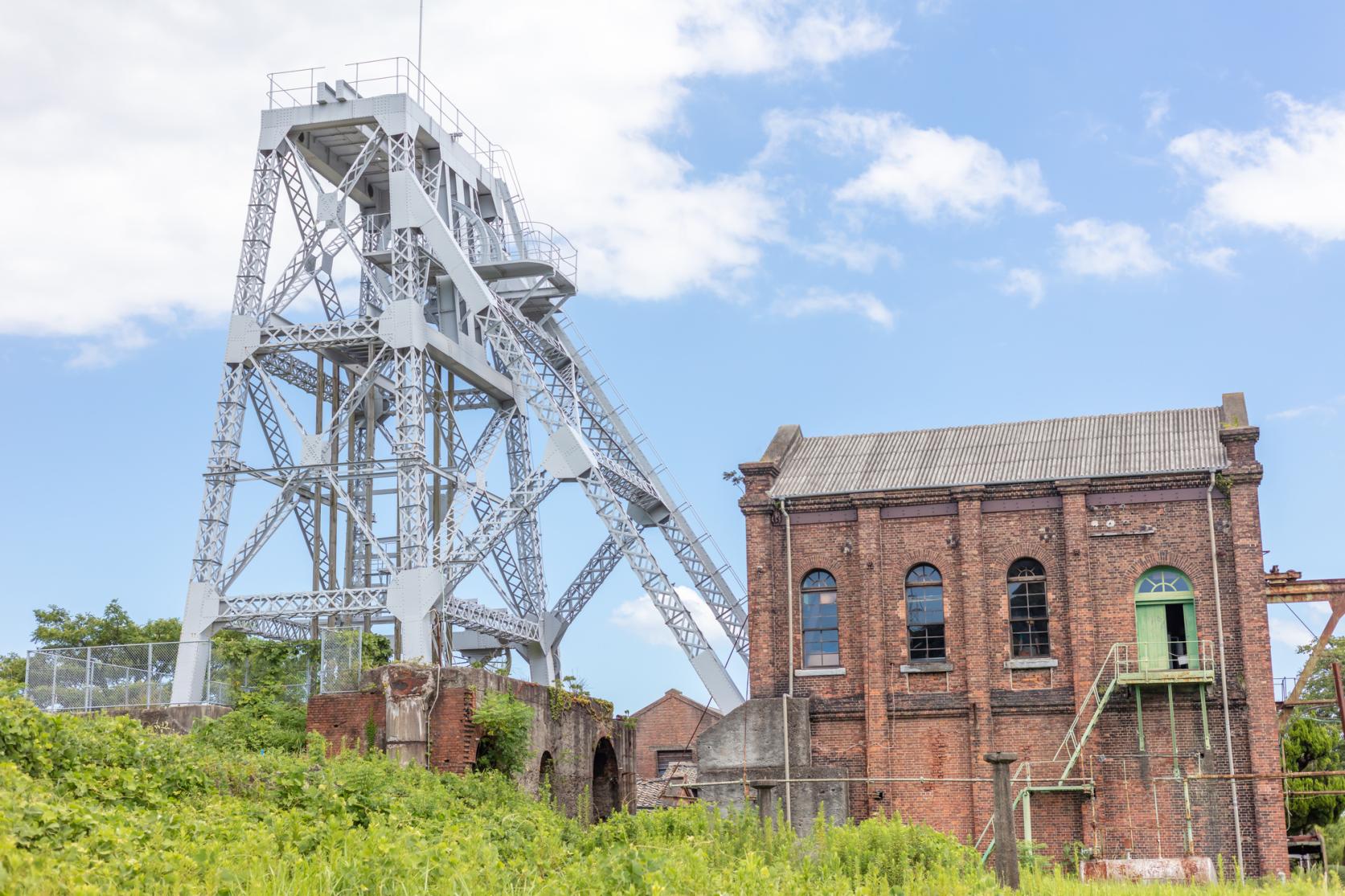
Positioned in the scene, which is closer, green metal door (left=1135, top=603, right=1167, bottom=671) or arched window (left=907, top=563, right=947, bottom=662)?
green metal door (left=1135, top=603, right=1167, bottom=671)

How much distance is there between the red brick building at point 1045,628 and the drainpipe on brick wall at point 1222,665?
4 centimetres

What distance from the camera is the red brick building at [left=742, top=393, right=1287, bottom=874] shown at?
25359 mm

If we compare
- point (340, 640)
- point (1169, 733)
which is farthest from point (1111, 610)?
point (340, 640)

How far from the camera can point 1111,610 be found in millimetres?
26359

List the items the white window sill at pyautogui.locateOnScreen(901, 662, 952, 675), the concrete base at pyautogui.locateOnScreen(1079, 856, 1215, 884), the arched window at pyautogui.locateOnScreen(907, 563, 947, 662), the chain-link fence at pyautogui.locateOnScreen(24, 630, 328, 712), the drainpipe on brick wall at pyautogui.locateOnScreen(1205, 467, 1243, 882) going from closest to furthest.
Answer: the concrete base at pyautogui.locateOnScreen(1079, 856, 1215, 884) < the drainpipe on brick wall at pyautogui.locateOnScreen(1205, 467, 1243, 882) < the white window sill at pyautogui.locateOnScreen(901, 662, 952, 675) < the arched window at pyautogui.locateOnScreen(907, 563, 947, 662) < the chain-link fence at pyautogui.locateOnScreen(24, 630, 328, 712)

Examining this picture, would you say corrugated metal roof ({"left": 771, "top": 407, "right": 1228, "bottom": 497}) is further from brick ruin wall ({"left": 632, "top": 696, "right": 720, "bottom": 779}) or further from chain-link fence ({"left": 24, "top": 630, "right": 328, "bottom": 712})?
brick ruin wall ({"left": 632, "top": 696, "right": 720, "bottom": 779})

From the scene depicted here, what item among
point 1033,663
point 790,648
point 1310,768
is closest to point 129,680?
point 790,648

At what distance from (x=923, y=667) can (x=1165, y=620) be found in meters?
4.34

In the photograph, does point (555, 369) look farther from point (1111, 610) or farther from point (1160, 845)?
point (1160, 845)

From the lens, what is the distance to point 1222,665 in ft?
83.5

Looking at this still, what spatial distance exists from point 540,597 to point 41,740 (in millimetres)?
21751

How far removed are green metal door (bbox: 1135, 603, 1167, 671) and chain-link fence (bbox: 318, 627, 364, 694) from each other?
14055mm

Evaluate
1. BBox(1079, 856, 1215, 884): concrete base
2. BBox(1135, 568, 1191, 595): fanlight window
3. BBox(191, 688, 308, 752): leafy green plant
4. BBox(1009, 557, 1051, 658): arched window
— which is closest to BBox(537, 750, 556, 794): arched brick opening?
BBox(191, 688, 308, 752): leafy green plant

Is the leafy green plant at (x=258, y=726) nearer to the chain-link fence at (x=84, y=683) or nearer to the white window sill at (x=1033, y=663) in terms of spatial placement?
the chain-link fence at (x=84, y=683)
